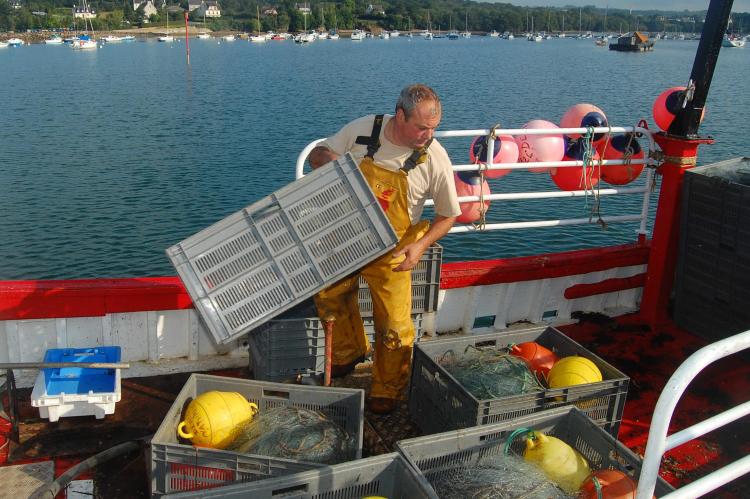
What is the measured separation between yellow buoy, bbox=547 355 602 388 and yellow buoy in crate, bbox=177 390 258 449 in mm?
1789

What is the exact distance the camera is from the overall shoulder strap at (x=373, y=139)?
12.8ft

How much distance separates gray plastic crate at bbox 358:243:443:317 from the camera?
15.1 ft

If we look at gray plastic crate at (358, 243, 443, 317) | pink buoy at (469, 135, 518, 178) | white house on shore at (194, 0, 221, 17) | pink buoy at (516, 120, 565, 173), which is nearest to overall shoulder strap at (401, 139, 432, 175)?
gray plastic crate at (358, 243, 443, 317)

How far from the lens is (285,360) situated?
434 centimetres

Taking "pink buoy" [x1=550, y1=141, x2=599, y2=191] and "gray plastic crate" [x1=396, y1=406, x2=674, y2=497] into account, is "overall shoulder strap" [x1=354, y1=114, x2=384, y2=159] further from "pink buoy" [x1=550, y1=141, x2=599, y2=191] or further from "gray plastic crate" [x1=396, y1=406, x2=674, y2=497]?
"pink buoy" [x1=550, y1=141, x2=599, y2=191]

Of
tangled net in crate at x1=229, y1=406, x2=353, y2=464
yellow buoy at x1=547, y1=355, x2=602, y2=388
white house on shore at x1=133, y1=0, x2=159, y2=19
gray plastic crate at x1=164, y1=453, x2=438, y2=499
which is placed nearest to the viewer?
gray plastic crate at x1=164, y1=453, x2=438, y2=499

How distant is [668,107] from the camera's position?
18.9 ft

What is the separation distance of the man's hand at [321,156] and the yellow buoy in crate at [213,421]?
1.42 m

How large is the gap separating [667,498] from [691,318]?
410cm

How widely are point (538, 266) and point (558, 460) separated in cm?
260

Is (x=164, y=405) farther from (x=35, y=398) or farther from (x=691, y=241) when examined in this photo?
(x=691, y=241)

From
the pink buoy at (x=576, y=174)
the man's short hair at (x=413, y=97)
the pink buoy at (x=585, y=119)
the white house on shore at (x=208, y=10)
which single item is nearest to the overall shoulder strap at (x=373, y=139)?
the man's short hair at (x=413, y=97)

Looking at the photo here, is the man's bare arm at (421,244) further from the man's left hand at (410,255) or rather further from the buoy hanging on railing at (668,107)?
the buoy hanging on railing at (668,107)

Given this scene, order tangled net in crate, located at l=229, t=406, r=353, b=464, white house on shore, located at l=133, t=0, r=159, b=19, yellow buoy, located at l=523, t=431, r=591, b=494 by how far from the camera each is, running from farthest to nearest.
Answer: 1. white house on shore, located at l=133, t=0, r=159, b=19
2. tangled net in crate, located at l=229, t=406, r=353, b=464
3. yellow buoy, located at l=523, t=431, r=591, b=494
